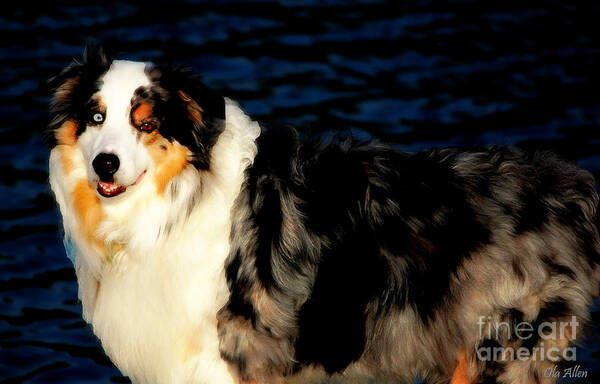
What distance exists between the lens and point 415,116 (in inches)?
477

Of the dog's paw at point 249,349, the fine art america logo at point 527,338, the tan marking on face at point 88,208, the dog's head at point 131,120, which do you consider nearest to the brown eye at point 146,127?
the dog's head at point 131,120

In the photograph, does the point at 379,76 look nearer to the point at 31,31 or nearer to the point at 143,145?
the point at 31,31

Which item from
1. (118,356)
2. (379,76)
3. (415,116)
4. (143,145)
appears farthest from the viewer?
(379,76)

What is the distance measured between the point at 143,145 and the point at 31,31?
8.34 m

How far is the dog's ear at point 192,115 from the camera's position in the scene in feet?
20.6

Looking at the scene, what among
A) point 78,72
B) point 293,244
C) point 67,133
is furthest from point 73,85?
point 293,244

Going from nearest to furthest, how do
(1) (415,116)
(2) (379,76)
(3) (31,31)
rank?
(1) (415,116) → (2) (379,76) → (3) (31,31)

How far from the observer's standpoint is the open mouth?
620 centimetres

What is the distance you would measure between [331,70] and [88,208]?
23.1 ft

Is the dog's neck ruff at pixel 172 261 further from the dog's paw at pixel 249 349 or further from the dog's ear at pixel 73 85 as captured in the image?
the dog's ear at pixel 73 85

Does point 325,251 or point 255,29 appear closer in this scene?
point 325,251

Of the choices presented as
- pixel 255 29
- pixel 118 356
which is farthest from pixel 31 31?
pixel 118 356

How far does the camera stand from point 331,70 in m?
13.2

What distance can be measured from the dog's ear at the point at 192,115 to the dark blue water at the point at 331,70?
11.0 feet
